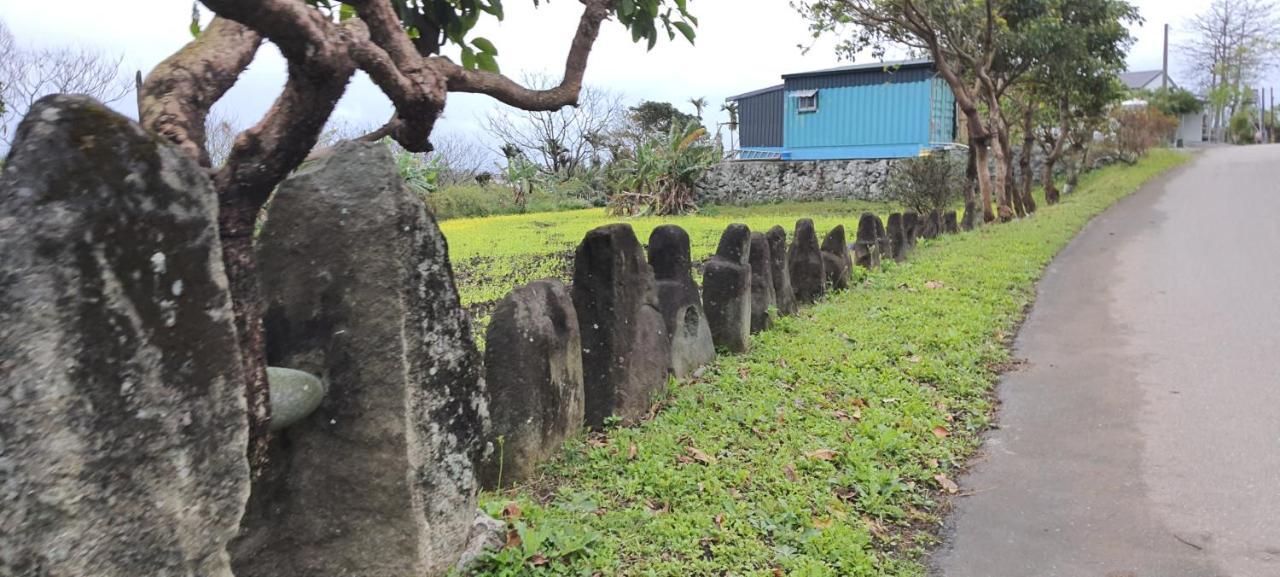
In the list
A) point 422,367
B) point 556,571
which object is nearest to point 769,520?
point 556,571

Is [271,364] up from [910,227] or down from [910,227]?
up

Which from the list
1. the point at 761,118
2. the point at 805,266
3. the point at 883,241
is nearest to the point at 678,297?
the point at 805,266

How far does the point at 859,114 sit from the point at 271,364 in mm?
26531

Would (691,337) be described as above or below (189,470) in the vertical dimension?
below

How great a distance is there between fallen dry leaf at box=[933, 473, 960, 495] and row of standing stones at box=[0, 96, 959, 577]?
1.68 meters

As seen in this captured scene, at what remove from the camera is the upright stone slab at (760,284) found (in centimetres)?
744

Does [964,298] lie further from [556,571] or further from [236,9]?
[236,9]

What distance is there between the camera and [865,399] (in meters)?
5.63

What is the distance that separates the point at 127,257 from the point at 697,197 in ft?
88.4

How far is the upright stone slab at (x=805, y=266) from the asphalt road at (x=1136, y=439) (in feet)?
6.48

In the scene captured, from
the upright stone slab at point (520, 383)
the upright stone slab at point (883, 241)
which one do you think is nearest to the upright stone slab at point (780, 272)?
the upright stone slab at point (883, 241)

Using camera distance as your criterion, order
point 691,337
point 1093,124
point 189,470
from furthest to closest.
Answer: point 1093,124 → point 691,337 → point 189,470

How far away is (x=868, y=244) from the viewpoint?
1093 cm

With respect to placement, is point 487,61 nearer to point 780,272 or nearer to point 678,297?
point 678,297
